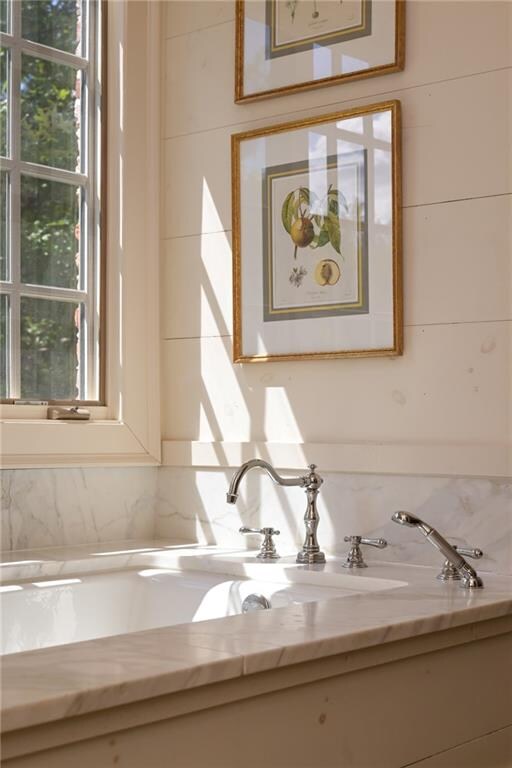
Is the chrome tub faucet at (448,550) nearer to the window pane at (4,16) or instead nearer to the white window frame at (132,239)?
the white window frame at (132,239)

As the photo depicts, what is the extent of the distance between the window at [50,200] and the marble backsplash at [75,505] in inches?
8.4

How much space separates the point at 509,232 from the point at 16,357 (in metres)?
1.27

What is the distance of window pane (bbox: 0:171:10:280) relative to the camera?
2.73 m

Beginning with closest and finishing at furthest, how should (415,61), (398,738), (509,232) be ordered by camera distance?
(398,738) < (509,232) < (415,61)

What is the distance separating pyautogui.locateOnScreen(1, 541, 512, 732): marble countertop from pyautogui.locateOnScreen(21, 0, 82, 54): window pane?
61.1 inches

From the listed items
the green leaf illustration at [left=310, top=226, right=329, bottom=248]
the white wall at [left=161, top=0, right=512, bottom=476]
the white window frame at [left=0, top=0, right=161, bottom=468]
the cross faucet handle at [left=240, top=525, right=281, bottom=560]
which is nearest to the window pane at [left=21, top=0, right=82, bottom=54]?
the white window frame at [left=0, top=0, right=161, bottom=468]

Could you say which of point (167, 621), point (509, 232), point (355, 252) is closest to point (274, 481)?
point (167, 621)

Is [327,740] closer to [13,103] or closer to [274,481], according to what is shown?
[274,481]

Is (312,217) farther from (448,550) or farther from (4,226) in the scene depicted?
(448,550)

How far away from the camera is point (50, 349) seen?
283cm

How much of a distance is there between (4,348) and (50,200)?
43 cm

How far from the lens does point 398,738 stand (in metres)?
1.76

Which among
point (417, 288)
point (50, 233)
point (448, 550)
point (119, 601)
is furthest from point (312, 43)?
point (119, 601)

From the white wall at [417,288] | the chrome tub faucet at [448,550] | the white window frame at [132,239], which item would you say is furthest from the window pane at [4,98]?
the chrome tub faucet at [448,550]
